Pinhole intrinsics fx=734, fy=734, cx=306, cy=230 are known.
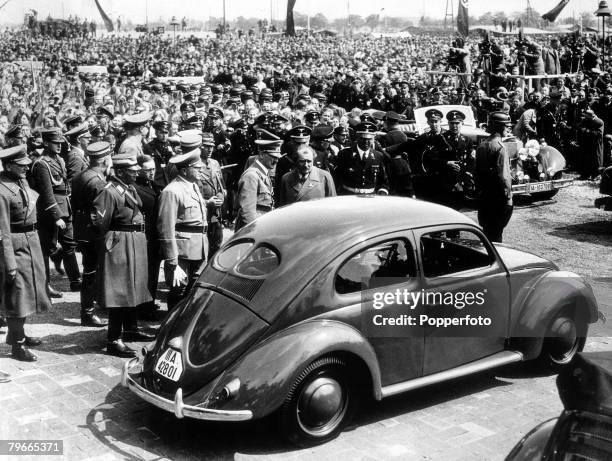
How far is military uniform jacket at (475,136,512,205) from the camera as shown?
8.50 meters

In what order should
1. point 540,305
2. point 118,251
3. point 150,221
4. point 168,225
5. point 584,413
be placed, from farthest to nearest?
1. point 150,221
2. point 168,225
3. point 118,251
4. point 540,305
5. point 584,413

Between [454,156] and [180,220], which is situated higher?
[454,156]

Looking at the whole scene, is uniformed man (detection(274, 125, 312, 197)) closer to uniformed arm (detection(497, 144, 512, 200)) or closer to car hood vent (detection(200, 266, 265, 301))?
uniformed arm (detection(497, 144, 512, 200))

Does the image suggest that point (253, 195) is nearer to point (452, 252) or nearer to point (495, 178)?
point (452, 252)

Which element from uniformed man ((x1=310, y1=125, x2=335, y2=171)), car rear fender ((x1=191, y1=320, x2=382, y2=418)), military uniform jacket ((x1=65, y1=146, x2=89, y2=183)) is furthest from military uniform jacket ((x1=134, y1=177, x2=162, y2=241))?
uniformed man ((x1=310, y1=125, x2=335, y2=171))

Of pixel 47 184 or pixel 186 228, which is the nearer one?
pixel 186 228

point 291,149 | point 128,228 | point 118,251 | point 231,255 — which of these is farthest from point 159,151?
point 231,255

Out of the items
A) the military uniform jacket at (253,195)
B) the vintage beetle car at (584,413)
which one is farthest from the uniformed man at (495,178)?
the vintage beetle car at (584,413)

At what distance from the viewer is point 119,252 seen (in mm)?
6371

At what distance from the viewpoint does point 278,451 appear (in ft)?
15.5

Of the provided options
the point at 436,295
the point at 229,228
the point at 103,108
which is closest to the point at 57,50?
the point at 103,108

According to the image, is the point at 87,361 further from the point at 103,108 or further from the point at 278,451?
the point at 103,108

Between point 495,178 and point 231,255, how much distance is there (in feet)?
13.9

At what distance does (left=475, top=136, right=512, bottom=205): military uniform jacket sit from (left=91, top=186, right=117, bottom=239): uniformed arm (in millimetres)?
4422
